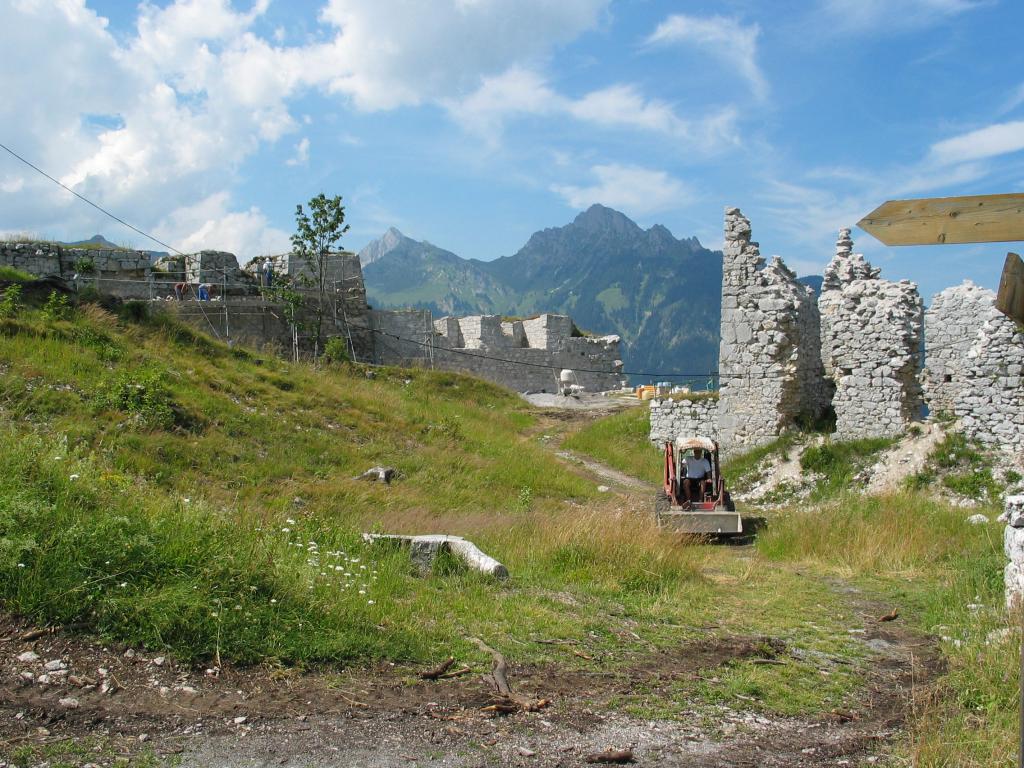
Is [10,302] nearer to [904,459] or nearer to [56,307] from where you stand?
[56,307]

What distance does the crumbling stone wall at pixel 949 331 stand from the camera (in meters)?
19.5

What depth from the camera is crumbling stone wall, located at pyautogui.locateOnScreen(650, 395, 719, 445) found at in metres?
20.6

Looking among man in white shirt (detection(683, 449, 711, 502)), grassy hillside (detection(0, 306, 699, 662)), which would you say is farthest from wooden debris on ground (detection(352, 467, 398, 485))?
man in white shirt (detection(683, 449, 711, 502))

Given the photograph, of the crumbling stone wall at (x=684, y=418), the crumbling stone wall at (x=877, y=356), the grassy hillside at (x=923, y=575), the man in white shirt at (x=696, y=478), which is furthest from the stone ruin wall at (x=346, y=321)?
the grassy hillside at (x=923, y=575)

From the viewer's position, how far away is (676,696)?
5.37 meters

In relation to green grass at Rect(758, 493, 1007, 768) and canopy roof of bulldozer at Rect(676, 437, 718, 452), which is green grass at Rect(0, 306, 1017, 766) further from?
canopy roof of bulldozer at Rect(676, 437, 718, 452)

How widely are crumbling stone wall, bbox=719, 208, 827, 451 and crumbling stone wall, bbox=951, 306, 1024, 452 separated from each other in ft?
13.4

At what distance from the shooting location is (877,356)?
54.7ft

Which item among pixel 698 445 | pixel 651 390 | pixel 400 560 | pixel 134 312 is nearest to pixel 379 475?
pixel 698 445

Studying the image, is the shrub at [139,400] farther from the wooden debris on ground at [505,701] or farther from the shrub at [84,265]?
the shrub at [84,265]

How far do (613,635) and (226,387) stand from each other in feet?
43.2

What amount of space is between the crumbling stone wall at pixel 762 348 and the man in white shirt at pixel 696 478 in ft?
13.4

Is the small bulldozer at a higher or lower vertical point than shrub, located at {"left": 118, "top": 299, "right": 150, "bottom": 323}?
lower

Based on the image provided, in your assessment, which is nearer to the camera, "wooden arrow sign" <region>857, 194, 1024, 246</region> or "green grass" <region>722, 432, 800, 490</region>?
"wooden arrow sign" <region>857, 194, 1024, 246</region>
